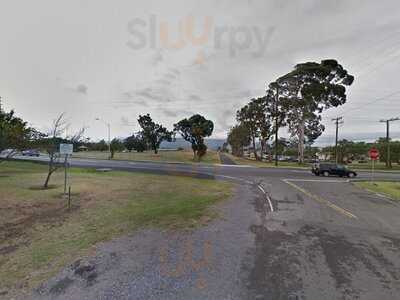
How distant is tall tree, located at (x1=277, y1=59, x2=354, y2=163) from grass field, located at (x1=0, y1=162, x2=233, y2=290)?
33.6 meters

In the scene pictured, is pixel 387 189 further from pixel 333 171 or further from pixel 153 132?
pixel 153 132

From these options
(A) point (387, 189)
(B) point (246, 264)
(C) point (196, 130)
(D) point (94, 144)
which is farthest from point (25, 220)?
(D) point (94, 144)

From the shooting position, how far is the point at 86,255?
509cm

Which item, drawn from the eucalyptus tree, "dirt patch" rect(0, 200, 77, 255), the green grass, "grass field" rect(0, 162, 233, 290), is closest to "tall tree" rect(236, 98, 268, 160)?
the eucalyptus tree

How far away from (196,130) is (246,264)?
135 ft

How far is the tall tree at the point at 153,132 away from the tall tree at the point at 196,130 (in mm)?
18104

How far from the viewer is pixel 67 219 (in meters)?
7.68

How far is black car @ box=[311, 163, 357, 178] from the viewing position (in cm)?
2602

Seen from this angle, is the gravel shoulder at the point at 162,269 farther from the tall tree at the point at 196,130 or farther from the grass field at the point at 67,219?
the tall tree at the point at 196,130

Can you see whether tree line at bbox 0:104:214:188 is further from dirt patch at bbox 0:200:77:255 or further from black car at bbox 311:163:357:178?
black car at bbox 311:163:357:178

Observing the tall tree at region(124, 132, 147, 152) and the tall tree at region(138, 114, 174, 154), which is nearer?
the tall tree at region(138, 114, 174, 154)

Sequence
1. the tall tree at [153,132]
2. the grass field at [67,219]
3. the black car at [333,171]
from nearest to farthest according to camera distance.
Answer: the grass field at [67,219] < the black car at [333,171] < the tall tree at [153,132]

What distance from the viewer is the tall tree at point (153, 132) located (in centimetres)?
7012

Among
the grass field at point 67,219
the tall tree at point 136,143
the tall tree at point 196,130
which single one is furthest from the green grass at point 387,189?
the tall tree at point 136,143
